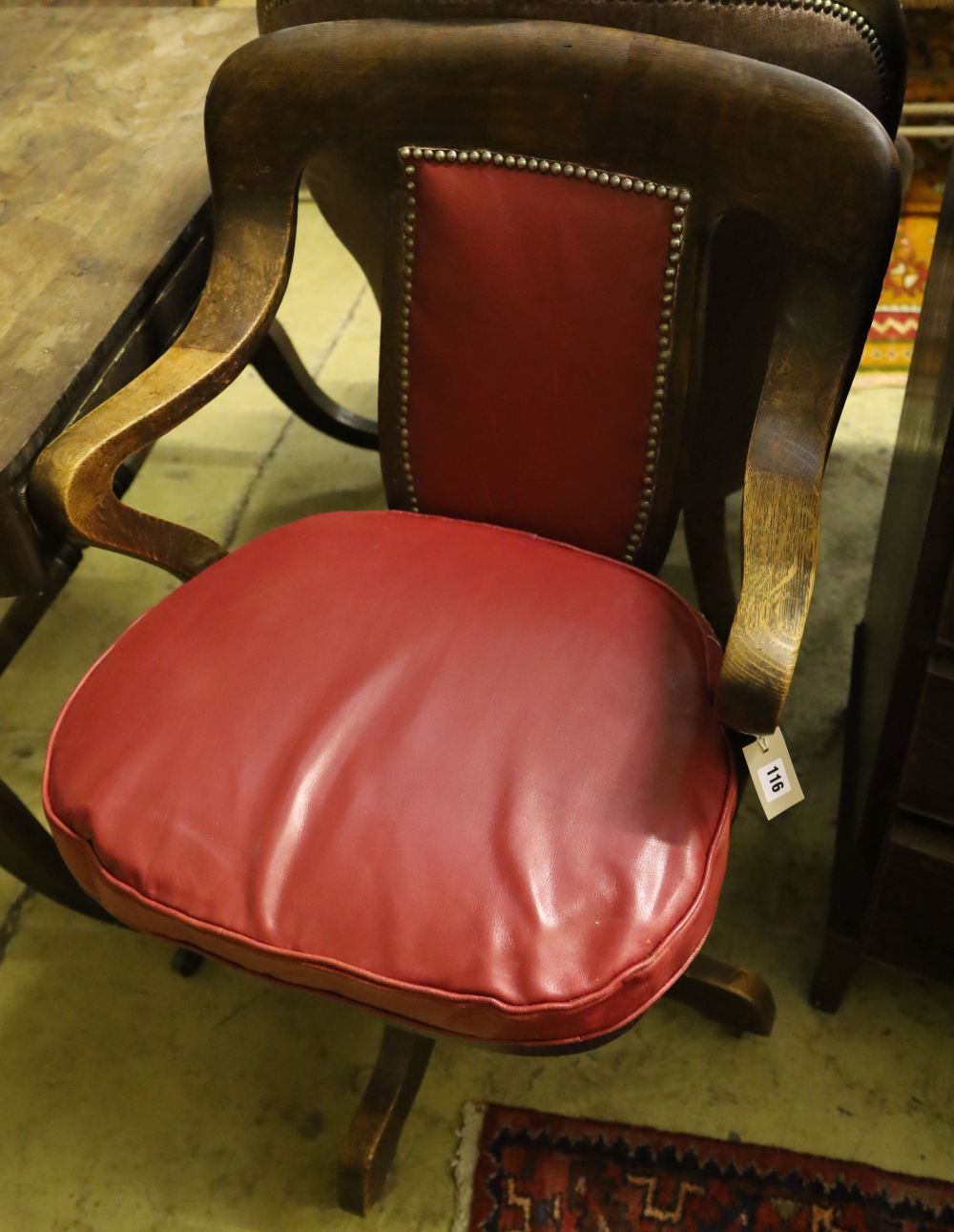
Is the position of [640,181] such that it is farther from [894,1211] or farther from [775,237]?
[894,1211]

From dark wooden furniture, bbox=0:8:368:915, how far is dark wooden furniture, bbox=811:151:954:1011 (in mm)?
784

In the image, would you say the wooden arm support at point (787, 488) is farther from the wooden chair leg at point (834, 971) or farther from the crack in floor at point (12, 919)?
the crack in floor at point (12, 919)

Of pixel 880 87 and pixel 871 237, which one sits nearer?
pixel 871 237

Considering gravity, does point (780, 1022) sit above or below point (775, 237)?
below

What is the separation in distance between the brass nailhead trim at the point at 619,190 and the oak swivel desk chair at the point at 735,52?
63 mm

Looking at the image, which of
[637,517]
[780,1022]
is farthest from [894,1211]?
[637,517]

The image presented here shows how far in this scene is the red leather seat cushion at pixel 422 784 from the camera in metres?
0.88

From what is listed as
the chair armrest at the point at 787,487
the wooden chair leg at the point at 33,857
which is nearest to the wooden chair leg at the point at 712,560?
the chair armrest at the point at 787,487

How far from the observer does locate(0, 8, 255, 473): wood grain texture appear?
3.62 feet

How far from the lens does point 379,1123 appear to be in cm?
119

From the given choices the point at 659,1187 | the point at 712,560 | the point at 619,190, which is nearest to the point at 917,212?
the point at 712,560

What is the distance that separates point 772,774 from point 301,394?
1.24 meters

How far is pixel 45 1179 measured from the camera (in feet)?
4.13

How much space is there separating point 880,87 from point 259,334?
0.67 meters
